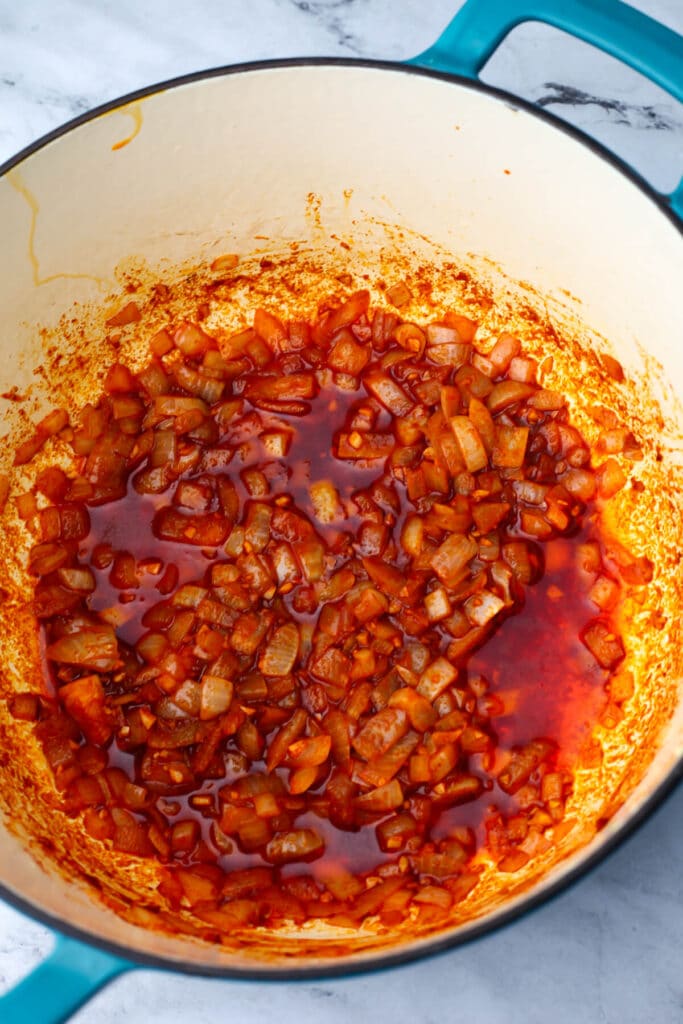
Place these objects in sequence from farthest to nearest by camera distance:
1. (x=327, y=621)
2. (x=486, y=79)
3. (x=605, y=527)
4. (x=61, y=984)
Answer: (x=486, y=79)
(x=605, y=527)
(x=327, y=621)
(x=61, y=984)

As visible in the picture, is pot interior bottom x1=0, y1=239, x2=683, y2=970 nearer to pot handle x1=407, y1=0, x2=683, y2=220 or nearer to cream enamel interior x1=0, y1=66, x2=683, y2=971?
cream enamel interior x1=0, y1=66, x2=683, y2=971

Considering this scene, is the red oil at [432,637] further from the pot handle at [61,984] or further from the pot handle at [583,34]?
the pot handle at [583,34]

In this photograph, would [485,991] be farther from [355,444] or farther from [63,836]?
[355,444]

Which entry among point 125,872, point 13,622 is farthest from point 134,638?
point 125,872

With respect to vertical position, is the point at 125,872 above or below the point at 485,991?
below

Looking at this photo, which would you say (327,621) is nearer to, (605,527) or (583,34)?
(605,527)

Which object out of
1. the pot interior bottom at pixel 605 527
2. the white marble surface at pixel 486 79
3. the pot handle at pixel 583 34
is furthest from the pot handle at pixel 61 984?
the pot handle at pixel 583 34

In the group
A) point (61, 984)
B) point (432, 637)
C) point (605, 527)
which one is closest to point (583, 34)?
point (605, 527)
